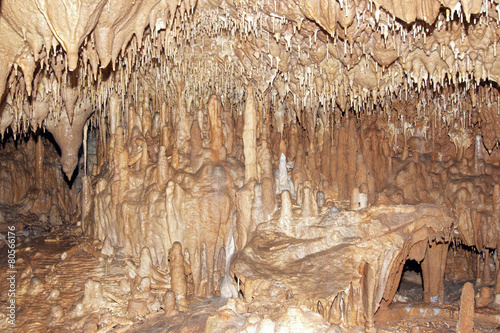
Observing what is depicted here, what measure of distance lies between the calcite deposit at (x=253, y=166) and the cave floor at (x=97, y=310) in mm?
51

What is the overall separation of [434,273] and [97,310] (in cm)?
961

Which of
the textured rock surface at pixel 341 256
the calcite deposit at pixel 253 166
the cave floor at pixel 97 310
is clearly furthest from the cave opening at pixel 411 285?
the textured rock surface at pixel 341 256

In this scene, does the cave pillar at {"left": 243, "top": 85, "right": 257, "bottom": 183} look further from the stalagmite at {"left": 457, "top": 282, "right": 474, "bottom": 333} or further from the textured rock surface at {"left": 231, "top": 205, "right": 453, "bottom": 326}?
the stalagmite at {"left": 457, "top": 282, "right": 474, "bottom": 333}

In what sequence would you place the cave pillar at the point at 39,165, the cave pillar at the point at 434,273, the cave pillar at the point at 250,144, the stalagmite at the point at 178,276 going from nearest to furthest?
the stalagmite at the point at 178,276 < the cave pillar at the point at 250,144 < the cave pillar at the point at 434,273 < the cave pillar at the point at 39,165

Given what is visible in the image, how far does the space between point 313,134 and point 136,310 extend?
317 inches

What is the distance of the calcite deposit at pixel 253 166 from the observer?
26.2ft

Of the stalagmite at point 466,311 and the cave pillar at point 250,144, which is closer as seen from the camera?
the stalagmite at point 466,311

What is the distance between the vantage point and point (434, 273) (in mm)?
13133

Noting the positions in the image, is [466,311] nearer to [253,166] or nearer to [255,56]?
[253,166]

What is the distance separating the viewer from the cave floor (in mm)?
8828

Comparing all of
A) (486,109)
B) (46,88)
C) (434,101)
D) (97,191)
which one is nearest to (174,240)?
(97,191)

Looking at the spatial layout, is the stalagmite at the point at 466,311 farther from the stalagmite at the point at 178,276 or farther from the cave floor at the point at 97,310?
the stalagmite at the point at 178,276

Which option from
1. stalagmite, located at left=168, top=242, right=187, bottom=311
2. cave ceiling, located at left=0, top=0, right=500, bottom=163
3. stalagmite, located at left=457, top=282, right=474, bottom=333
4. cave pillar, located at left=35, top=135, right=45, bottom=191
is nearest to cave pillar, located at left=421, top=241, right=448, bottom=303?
stalagmite, located at left=457, top=282, right=474, bottom=333

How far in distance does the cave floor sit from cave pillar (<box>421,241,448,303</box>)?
18.6 inches
